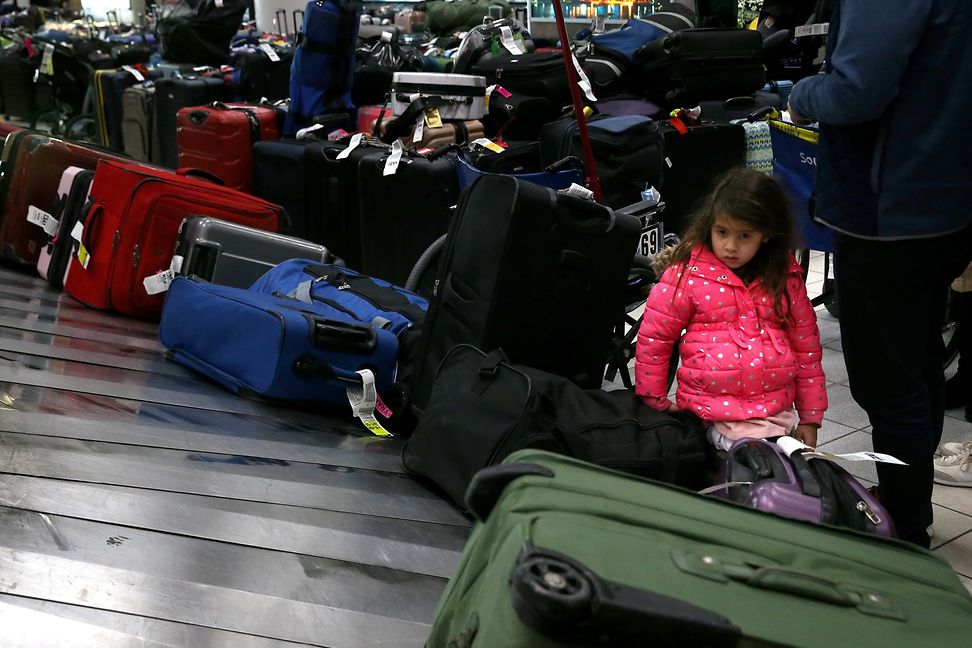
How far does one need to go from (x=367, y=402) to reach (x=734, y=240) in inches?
37.7

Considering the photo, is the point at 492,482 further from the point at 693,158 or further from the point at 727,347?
the point at 693,158

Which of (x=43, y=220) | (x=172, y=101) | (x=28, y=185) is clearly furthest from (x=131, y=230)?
(x=172, y=101)

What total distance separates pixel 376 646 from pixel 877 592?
0.76 meters

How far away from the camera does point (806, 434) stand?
2248 mm

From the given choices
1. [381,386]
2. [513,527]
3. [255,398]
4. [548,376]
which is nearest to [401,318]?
[381,386]

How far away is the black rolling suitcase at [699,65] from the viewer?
15.4ft

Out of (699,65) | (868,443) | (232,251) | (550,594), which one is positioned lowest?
(868,443)

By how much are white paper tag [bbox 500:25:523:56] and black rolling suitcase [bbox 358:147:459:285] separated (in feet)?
3.47

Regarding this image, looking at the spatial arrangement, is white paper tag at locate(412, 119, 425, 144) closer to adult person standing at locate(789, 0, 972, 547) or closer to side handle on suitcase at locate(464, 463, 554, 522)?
adult person standing at locate(789, 0, 972, 547)

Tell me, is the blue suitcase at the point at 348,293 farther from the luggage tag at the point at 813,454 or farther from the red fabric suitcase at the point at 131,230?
the luggage tag at the point at 813,454

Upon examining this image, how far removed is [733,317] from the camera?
2205 mm

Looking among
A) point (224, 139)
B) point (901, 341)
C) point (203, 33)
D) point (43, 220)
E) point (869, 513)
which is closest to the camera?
point (869, 513)

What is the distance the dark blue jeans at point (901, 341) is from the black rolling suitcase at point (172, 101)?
4.79 metres

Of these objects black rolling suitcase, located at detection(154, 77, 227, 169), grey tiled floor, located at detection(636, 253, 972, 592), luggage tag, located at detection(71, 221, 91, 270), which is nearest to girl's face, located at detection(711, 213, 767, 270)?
grey tiled floor, located at detection(636, 253, 972, 592)
